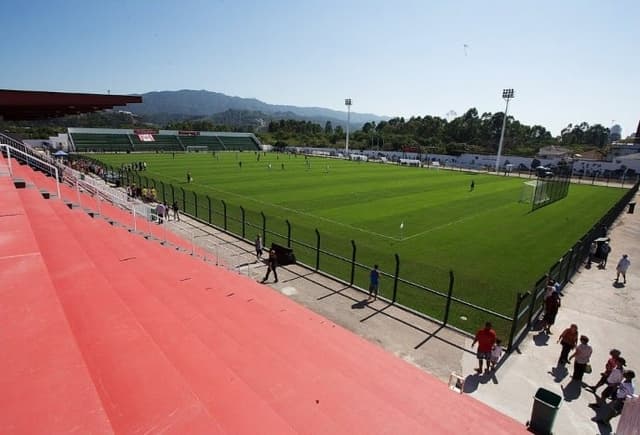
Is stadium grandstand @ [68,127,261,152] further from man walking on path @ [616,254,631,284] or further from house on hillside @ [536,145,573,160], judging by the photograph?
man walking on path @ [616,254,631,284]

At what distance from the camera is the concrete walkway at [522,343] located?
850cm

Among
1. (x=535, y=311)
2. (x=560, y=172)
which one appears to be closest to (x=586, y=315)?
(x=535, y=311)

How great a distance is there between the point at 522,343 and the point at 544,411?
437 cm

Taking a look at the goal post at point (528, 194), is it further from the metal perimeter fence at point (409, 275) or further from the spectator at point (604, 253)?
the spectator at point (604, 253)

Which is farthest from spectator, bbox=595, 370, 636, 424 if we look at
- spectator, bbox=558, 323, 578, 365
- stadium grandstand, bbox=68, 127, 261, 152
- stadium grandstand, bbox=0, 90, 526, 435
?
stadium grandstand, bbox=68, 127, 261, 152

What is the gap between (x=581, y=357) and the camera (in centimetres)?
880

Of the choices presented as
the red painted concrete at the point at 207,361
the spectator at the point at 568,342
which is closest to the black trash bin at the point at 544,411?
the red painted concrete at the point at 207,361

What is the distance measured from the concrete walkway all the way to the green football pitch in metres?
1.29

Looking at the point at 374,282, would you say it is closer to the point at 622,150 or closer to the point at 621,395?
the point at 621,395

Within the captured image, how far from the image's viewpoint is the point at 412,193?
123 ft

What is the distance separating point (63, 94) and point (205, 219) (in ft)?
34.8

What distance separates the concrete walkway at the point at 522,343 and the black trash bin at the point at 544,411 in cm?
98

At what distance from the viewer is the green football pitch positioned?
48.5ft

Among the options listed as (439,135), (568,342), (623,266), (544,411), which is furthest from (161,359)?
(439,135)
